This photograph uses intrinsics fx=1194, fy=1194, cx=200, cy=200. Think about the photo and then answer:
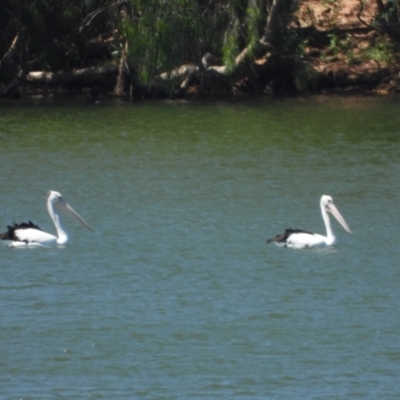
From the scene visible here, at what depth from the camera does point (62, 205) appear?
44.4 feet

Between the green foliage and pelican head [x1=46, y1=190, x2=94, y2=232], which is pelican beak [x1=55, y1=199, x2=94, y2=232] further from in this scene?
the green foliage

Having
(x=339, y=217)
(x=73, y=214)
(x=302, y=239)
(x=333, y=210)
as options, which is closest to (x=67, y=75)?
(x=73, y=214)

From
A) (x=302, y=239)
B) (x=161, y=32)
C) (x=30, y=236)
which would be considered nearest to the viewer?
(x=302, y=239)

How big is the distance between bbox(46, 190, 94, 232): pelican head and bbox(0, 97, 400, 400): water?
252mm

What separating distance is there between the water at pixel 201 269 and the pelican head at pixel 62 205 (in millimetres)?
252

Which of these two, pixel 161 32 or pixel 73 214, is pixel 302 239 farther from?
pixel 161 32

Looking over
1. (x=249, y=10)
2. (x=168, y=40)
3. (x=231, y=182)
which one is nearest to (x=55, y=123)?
(x=168, y=40)

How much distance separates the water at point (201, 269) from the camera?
8.55m

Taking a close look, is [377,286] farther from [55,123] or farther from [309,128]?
[55,123]

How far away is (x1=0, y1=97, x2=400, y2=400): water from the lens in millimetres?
8555

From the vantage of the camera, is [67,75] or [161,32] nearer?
[161,32]

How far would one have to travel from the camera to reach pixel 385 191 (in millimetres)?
15320

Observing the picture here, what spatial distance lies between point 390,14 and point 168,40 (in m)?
5.97

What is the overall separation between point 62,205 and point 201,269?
2.58m
